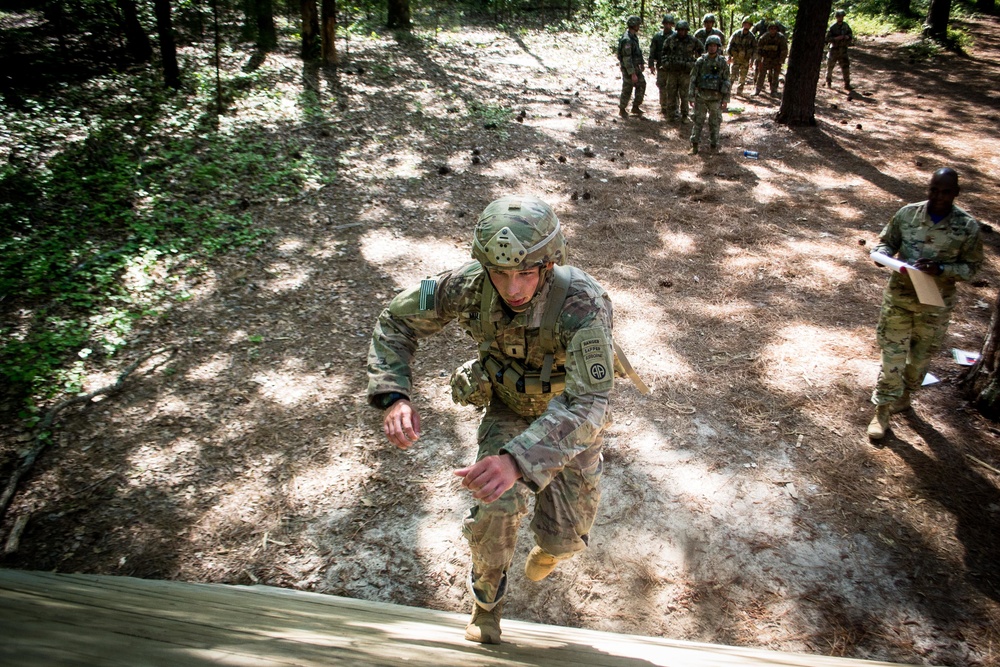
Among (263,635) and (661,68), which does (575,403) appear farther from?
(661,68)

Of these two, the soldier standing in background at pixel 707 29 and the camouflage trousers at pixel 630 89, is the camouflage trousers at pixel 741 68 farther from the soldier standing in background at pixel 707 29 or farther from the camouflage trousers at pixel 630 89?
the camouflage trousers at pixel 630 89

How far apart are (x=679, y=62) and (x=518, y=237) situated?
11.4 metres

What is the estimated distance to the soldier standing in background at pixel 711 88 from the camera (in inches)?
422

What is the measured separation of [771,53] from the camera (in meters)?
14.2

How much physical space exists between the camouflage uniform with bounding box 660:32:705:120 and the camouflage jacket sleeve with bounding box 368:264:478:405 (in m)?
10.8

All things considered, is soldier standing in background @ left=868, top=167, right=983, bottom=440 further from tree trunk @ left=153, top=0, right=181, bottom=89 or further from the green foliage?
tree trunk @ left=153, top=0, right=181, bottom=89

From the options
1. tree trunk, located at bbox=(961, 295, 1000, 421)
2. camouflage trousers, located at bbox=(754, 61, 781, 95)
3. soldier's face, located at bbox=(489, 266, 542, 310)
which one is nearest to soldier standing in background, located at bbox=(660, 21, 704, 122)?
camouflage trousers, located at bbox=(754, 61, 781, 95)

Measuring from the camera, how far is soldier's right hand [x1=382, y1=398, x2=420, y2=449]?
8.52 feet

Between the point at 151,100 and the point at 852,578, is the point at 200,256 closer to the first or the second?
the point at 151,100

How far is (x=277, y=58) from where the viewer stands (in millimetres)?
13375

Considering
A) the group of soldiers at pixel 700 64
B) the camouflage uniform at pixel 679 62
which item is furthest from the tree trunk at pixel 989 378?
the camouflage uniform at pixel 679 62

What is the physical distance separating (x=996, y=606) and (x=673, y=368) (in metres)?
2.73

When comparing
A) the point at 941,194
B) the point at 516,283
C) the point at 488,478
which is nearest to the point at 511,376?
the point at 516,283

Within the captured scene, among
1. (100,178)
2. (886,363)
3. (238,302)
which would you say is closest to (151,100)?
(100,178)
